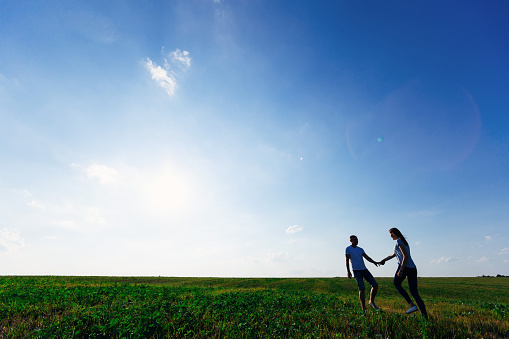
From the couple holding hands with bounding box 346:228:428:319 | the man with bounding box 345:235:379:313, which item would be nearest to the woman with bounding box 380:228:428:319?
the couple holding hands with bounding box 346:228:428:319

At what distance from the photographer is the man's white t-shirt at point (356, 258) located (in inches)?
392

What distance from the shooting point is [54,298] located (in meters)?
10.5

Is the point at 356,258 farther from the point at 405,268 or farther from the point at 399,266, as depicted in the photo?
the point at 405,268

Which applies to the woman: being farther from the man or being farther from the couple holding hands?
the man

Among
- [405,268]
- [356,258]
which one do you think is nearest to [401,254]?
[405,268]

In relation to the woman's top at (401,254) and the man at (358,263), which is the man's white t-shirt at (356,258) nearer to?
the man at (358,263)

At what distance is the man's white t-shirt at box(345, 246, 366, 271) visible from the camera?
9945 millimetres

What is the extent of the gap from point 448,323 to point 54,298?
14721 millimetres

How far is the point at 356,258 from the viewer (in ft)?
32.8

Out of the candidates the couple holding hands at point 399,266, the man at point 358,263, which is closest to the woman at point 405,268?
the couple holding hands at point 399,266

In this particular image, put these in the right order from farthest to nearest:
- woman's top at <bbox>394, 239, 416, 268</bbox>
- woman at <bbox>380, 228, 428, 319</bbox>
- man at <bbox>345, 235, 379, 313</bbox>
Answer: man at <bbox>345, 235, 379, 313</bbox> → woman's top at <bbox>394, 239, 416, 268</bbox> → woman at <bbox>380, 228, 428, 319</bbox>

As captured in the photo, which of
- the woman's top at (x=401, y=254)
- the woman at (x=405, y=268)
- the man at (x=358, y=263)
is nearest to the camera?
the woman at (x=405, y=268)

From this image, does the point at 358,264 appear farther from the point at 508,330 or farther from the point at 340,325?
the point at 508,330

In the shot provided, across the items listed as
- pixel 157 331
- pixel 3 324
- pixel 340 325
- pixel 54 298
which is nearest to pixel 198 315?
pixel 157 331
